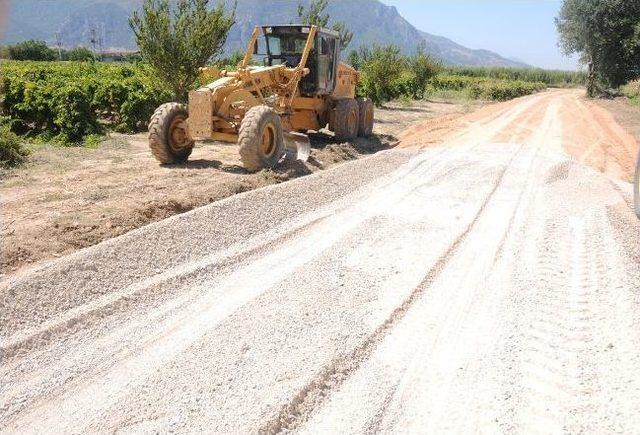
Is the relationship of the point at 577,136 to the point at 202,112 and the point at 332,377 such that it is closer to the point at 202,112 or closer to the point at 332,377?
the point at 202,112

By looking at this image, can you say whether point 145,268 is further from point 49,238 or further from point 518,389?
point 518,389

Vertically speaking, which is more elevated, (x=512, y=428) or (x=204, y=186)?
(x=204, y=186)

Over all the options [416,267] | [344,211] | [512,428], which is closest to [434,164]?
[344,211]

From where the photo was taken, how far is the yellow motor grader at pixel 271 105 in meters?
9.16

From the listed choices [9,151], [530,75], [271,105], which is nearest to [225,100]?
[271,105]

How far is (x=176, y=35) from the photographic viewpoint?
14.2 metres

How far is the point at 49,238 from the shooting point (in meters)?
5.61

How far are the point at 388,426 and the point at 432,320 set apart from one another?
1.44 metres

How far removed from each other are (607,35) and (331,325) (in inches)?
1596

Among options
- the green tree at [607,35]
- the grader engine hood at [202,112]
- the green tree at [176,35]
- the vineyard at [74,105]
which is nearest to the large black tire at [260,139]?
the grader engine hood at [202,112]

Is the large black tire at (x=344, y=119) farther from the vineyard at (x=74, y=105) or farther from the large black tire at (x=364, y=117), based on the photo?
the vineyard at (x=74, y=105)

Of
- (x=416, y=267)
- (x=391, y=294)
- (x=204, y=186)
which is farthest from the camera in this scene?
(x=204, y=186)

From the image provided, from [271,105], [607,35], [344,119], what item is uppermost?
[607,35]

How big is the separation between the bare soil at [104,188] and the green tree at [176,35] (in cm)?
267
